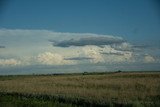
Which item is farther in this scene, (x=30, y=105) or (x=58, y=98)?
(x=58, y=98)

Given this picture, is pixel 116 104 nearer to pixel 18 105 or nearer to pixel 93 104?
pixel 93 104

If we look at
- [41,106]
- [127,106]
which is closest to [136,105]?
[127,106]

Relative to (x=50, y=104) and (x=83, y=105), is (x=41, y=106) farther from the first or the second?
(x=83, y=105)

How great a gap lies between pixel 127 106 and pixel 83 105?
8.34 feet

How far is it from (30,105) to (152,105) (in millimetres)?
5770

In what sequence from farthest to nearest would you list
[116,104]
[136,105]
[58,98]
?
[58,98]
[116,104]
[136,105]

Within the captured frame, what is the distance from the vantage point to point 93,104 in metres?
18.0

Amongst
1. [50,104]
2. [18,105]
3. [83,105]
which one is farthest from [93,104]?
[18,105]

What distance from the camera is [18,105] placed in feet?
58.4

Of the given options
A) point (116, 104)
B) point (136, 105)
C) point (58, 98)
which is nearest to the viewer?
point (136, 105)

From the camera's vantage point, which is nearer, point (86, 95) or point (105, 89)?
point (86, 95)

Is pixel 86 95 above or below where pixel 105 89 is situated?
below

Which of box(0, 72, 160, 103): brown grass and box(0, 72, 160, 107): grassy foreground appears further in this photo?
box(0, 72, 160, 103): brown grass

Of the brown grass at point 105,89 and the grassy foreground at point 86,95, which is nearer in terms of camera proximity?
the grassy foreground at point 86,95
